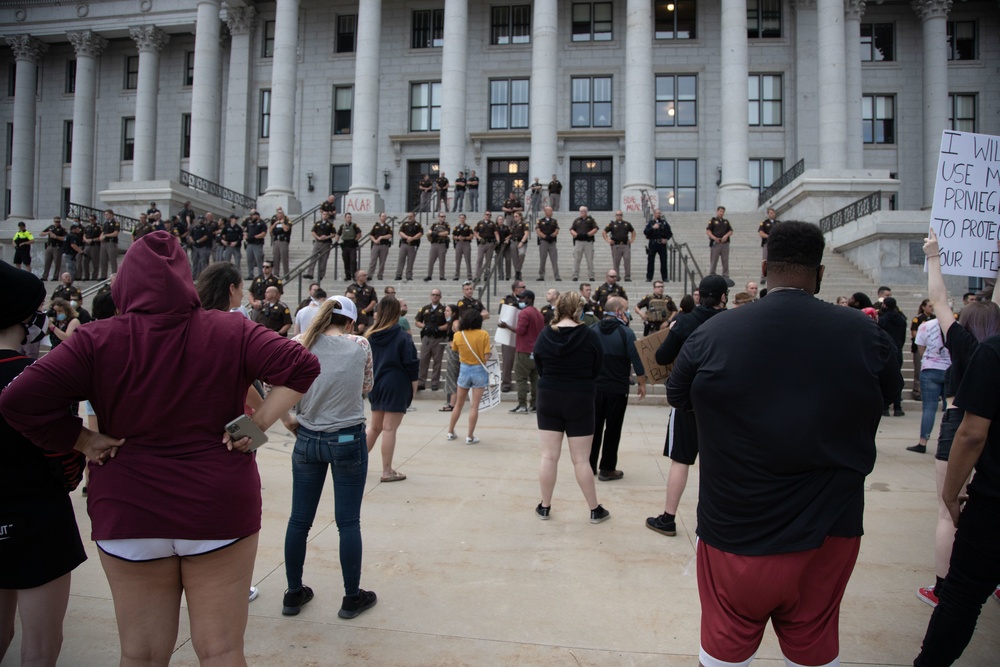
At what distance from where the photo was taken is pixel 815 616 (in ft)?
7.93

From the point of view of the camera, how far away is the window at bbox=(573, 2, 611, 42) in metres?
31.7

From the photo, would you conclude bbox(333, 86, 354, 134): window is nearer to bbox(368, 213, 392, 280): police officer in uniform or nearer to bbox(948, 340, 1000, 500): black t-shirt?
bbox(368, 213, 392, 280): police officer in uniform

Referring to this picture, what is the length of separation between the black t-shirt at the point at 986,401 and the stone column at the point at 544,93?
25170 millimetres

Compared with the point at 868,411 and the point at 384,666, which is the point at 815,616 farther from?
the point at 384,666

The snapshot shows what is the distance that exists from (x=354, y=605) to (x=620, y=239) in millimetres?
14556

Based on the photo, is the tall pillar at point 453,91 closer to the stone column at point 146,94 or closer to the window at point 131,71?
the stone column at point 146,94

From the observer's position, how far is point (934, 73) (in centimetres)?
2969

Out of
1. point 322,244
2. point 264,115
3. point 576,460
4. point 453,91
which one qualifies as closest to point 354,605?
point 576,460

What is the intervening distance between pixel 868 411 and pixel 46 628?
3428 millimetres

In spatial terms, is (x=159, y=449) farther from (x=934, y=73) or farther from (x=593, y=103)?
(x=934, y=73)

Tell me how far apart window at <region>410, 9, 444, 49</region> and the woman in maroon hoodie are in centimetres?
3335

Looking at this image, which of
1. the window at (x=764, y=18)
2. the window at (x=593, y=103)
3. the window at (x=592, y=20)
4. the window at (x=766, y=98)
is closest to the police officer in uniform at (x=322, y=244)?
the window at (x=593, y=103)

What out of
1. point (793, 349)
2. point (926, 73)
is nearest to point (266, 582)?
point (793, 349)

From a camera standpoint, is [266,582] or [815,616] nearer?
[815,616]
